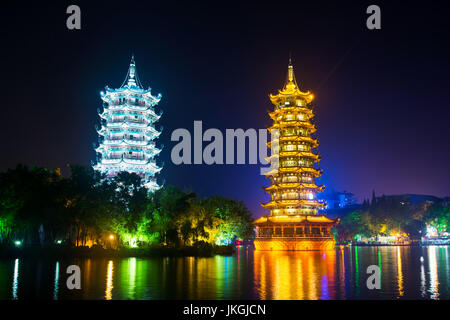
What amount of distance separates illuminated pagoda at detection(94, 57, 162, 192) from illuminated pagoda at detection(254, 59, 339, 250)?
81.4 feet

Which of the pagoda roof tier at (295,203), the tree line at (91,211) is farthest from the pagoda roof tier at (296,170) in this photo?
the tree line at (91,211)

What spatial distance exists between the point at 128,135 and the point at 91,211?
119 ft

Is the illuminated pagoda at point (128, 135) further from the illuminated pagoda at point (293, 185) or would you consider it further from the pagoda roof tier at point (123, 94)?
the illuminated pagoda at point (293, 185)

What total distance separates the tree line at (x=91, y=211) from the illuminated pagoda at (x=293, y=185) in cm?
1846

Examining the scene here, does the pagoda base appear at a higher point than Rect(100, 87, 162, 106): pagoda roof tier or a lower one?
lower

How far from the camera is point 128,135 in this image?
87188 millimetres

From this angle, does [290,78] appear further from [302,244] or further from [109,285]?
[109,285]

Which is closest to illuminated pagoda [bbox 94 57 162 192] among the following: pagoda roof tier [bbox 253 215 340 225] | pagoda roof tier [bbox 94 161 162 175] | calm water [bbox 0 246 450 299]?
pagoda roof tier [bbox 94 161 162 175]

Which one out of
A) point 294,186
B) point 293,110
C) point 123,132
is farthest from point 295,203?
point 123,132

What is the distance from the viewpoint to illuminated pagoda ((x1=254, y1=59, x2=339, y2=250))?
244 feet

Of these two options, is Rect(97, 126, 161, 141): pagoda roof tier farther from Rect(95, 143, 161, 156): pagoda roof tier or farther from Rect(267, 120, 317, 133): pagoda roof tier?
Rect(267, 120, 317, 133): pagoda roof tier

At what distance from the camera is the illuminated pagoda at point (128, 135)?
281ft
